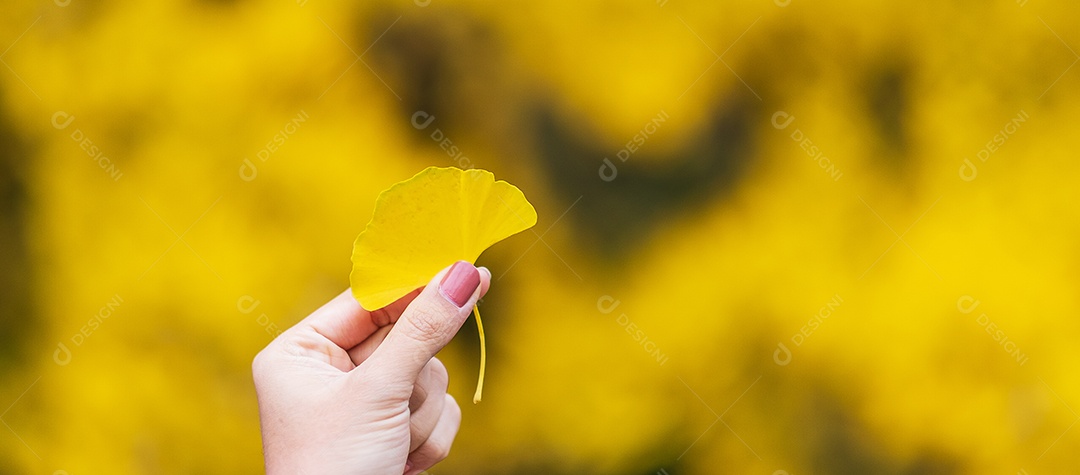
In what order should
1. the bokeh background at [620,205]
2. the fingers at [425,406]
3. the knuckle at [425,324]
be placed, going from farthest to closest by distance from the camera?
1. the bokeh background at [620,205]
2. the fingers at [425,406]
3. the knuckle at [425,324]

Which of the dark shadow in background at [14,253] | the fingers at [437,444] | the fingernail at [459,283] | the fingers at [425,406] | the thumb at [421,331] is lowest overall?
the dark shadow in background at [14,253]

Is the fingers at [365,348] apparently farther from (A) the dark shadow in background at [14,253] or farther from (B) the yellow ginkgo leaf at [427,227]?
(A) the dark shadow in background at [14,253]

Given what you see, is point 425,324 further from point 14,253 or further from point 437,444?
point 14,253

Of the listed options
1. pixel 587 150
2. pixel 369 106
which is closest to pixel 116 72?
pixel 369 106

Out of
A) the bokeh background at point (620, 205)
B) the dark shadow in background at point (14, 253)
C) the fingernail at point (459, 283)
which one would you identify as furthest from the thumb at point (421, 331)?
the dark shadow in background at point (14, 253)

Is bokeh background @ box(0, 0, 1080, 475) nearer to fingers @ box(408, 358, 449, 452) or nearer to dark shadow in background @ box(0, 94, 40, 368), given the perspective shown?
dark shadow in background @ box(0, 94, 40, 368)

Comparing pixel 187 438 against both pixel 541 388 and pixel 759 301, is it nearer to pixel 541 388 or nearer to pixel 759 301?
pixel 541 388
